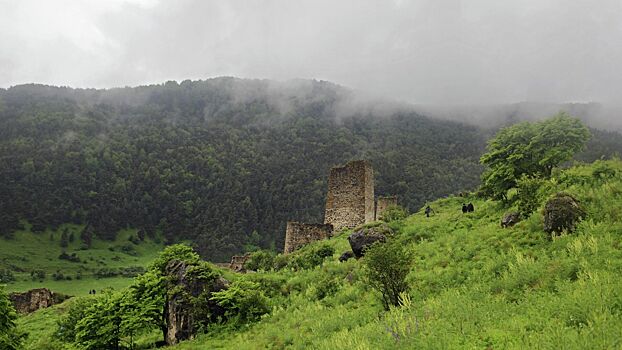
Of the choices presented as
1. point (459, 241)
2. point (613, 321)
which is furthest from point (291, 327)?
point (613, 321)

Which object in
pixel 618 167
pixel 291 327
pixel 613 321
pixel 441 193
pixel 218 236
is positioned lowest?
pixel 218 236

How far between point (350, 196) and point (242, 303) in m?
22.0

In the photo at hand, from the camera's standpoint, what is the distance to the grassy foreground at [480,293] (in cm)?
761

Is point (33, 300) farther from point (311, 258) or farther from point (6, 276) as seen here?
point (6, 276)

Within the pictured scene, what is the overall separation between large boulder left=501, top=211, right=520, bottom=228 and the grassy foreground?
0.44 m

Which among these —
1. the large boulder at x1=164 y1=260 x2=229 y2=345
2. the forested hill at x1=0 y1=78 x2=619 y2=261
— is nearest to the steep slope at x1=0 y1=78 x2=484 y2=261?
the forested hill at x1=0 y1=78 x2=619 y2=261

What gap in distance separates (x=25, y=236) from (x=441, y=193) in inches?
4717

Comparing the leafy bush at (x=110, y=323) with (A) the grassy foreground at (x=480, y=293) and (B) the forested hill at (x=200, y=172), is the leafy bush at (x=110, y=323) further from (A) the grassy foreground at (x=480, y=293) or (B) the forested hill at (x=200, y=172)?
(B) the forested hill at (x=200, y=172)

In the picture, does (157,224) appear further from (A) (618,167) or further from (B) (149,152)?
(A) (618,167)

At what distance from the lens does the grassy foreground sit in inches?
299

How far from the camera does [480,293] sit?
433 inches

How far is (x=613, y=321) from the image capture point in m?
6.84

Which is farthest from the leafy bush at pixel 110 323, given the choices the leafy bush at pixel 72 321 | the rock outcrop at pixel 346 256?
the rock outcrop at pixel 346 256

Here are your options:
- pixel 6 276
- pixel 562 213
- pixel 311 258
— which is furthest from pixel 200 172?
pixel 562 213
